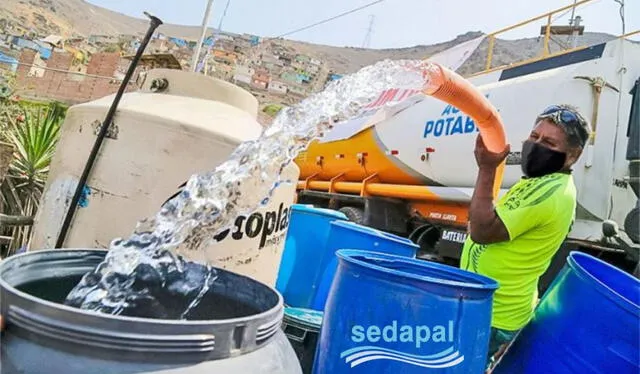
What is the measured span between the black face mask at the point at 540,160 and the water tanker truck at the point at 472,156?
0.64m

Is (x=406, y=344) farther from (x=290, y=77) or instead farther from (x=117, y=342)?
(x=290, y=77)

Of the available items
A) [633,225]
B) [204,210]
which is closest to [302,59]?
[633,225]

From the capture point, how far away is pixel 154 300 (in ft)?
4.09

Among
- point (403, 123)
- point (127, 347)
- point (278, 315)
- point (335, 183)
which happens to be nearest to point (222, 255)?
point (278, 315)

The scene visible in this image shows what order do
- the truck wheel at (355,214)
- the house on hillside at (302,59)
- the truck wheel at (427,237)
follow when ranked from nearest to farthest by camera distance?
the truck wheel at (427,237), the truck wheel at (355,214), the house on hillside at (302,59)

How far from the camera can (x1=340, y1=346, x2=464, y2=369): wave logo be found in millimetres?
1320

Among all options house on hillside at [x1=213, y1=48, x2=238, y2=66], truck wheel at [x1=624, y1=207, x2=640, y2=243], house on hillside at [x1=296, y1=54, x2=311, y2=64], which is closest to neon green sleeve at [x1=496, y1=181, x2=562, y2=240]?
truck wheel at [x1=624, y1=207, x2=640, y2=243]

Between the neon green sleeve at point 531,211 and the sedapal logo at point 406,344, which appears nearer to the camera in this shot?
the sedapal logo at point 406,344

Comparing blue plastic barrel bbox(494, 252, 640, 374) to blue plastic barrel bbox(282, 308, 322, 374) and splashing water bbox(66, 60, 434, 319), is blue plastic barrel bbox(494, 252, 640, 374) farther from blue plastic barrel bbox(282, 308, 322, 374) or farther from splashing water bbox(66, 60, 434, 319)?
splashing water bbox(66, 60, 434, 319)

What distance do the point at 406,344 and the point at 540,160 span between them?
1.05m

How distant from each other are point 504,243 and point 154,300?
1280mm

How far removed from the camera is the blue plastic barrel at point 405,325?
1.32 meters

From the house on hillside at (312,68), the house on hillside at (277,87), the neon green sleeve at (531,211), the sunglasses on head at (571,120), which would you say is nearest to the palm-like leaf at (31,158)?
the neon green sleeve at (531,211)

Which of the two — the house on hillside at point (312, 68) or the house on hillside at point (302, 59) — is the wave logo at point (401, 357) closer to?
the house on hillside at point (312, 68)
